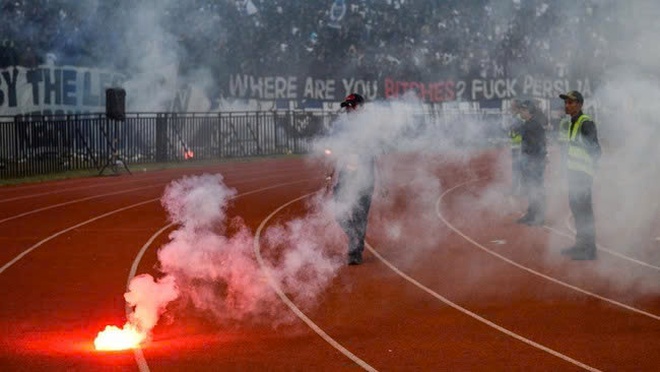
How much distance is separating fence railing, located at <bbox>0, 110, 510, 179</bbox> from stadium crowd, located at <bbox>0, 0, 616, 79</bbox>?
1911mm

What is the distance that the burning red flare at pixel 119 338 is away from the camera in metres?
7.95

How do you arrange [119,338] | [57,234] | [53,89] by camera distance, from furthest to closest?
1. [53,89]
2. [57,234]
3. [119,338]

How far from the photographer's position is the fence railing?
25078 millimetres

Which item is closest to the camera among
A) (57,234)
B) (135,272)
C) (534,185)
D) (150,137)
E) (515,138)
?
(135,272)

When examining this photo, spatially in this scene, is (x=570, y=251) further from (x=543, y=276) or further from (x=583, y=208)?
(x=543, y=276)

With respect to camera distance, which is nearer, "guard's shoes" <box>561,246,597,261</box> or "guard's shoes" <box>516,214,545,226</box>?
"guard's shoes" <box>561,246,597,261</box>

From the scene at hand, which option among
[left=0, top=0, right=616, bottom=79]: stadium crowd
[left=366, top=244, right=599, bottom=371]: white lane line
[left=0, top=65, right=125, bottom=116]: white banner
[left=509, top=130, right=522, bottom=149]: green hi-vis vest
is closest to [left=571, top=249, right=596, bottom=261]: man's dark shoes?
[left=366, top=244, right=599, bottom=371]: white lane line

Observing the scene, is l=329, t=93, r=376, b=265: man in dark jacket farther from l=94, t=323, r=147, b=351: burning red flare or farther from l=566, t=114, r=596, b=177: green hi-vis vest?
l=94, t=323, r=147, b=351: burning red flare

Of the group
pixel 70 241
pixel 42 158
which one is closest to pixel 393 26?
pixel 42 158

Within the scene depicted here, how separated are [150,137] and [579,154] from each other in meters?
19.5

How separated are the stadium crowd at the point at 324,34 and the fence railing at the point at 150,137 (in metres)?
1.91

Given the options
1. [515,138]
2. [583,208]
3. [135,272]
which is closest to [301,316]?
[135,272]

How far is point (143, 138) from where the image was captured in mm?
30031

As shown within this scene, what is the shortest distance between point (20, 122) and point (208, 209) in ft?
28.1
